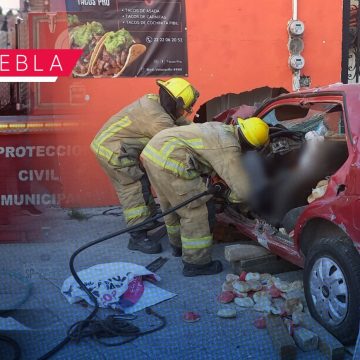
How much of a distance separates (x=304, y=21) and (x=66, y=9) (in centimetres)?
311

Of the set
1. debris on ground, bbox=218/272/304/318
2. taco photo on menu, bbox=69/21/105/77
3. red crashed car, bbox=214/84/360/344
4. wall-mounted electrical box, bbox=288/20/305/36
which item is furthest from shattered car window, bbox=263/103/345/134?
taco photo on menu, bbox=69/21/105/77

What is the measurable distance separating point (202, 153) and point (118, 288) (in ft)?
3.88

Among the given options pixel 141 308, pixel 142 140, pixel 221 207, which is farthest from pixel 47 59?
pixel 141 308

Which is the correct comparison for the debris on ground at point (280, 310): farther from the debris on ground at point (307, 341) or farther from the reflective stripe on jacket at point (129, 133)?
the reflective stripe on jacket at point (129, 133)

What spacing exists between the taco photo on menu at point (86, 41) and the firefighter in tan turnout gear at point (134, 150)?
1821mm

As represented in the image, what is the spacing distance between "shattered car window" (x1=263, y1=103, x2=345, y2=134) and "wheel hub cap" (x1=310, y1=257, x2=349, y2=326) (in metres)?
1.39

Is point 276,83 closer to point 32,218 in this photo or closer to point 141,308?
point 32,218

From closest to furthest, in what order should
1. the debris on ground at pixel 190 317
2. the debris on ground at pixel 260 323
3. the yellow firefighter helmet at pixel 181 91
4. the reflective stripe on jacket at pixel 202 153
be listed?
the debris on ground at pixel 260 323 → the debris on ground at pixel 190 317 → the reflective stripe on jacket at pixel 202 153 → the yellow firefighter helmet at pixel 181 91

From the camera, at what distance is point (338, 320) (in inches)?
123

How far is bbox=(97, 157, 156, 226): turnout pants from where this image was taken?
504cm

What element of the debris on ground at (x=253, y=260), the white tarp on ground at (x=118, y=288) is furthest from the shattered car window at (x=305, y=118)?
the white tarp on ground at (x=118, y=288)

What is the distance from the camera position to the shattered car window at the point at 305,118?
4363mm

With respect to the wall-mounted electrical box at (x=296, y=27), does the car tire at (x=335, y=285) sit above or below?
below

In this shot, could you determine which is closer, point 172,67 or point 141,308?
point 141,308
